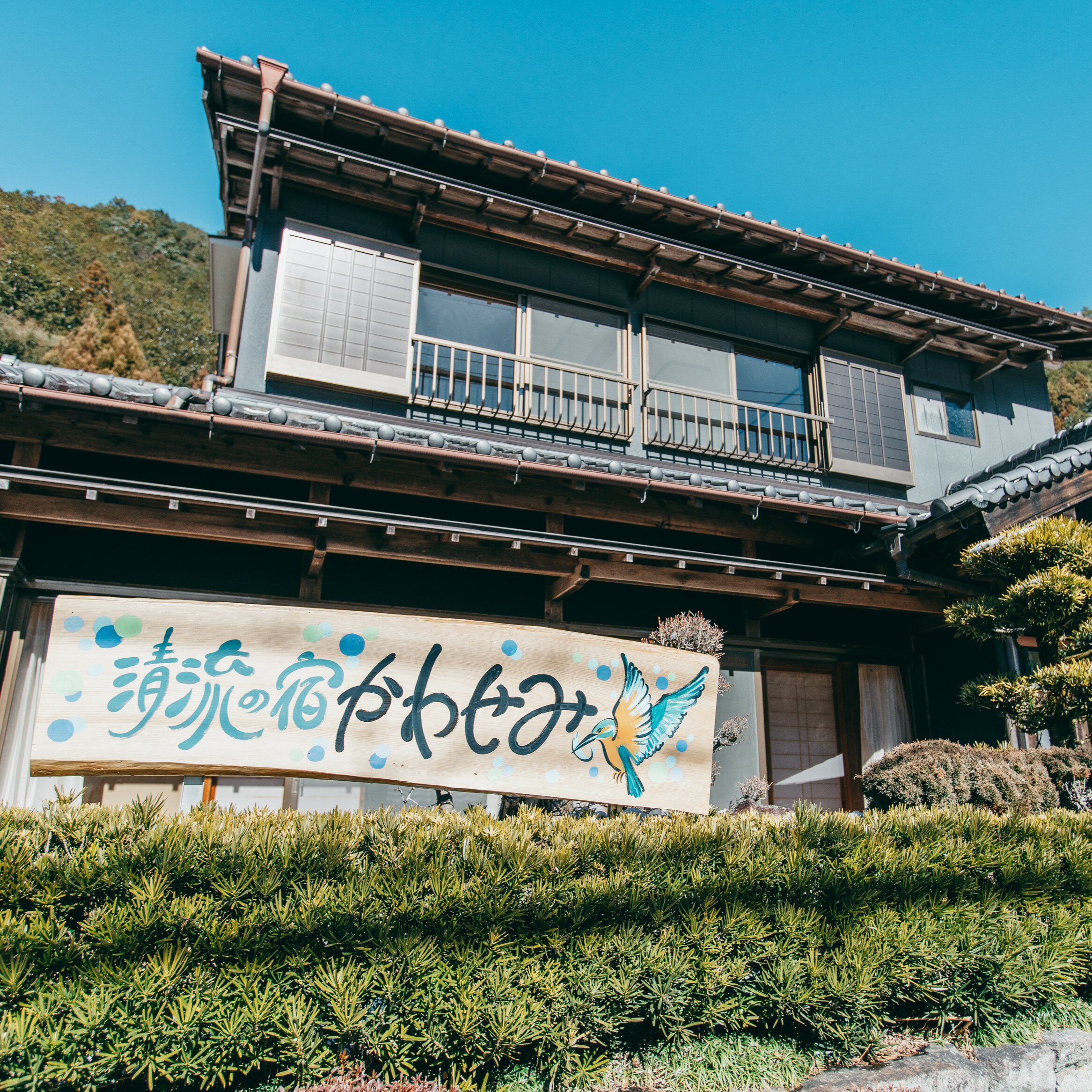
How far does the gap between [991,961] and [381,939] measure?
3.29 meters

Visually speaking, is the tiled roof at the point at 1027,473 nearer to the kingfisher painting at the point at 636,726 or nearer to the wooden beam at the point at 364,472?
the wooden beam at the point at 364,472

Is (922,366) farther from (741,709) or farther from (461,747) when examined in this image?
(461,747)

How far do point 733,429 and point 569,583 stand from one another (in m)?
3.71

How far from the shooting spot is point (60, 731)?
3805 millimetres

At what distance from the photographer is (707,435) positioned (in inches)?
354

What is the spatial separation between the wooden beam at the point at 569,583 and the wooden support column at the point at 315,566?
2.10 meters

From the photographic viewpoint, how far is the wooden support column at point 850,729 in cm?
876

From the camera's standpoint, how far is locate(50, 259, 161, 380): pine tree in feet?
93.9

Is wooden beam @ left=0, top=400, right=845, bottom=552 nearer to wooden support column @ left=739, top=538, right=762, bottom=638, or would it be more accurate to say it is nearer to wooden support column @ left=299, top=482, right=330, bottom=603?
wooden support column @ left=299, top=482, right=330, bottom=603

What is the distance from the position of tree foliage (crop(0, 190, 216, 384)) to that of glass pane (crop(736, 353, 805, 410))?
797 inches

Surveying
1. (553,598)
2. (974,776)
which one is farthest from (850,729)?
(553,598)

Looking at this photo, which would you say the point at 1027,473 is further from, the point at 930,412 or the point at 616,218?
the point at 616,218

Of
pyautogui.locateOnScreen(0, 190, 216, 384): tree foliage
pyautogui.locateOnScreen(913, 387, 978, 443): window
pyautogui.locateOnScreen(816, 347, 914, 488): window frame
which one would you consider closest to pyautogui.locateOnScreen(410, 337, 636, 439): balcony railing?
pyautogui.locateOnScreen(816, 347, 914, 488): window frame

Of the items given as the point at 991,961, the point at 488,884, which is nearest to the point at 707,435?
the point at 991,961
